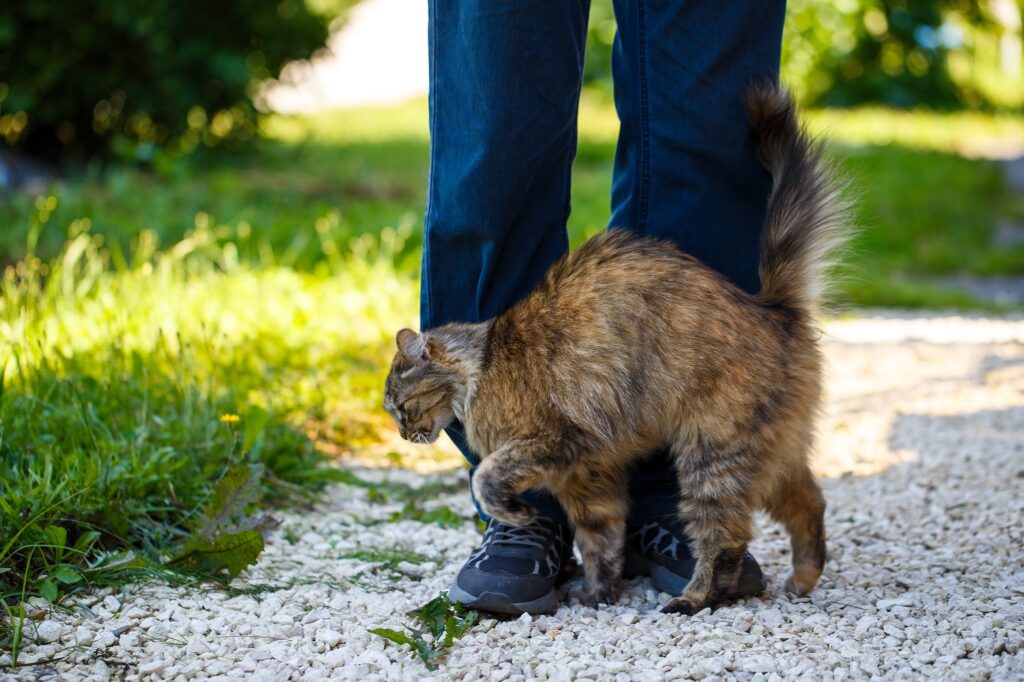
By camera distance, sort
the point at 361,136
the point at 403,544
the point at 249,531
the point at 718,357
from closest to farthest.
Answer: the point at 718,357
the point at 249,531
the point at 403,544
the point at 361,136

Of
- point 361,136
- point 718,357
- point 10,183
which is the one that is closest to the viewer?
point 718,357

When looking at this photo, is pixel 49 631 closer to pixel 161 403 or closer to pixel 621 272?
pixel 161 403

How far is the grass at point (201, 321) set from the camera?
243 cm

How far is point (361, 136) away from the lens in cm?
987

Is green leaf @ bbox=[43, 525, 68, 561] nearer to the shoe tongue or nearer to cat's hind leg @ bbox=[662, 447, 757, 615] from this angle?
the shoe tongue

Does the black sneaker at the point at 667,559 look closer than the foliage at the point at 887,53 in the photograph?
Yes

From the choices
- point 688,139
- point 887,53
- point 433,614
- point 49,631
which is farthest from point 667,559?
point 887,53

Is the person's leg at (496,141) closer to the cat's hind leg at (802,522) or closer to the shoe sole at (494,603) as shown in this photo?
the shoe sole at (494,603)

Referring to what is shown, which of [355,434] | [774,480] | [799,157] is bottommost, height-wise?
[355,434]

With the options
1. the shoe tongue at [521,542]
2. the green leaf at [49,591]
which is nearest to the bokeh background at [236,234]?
the green leaf at [49,591]

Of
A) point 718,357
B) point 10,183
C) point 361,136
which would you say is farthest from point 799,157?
point 361,136

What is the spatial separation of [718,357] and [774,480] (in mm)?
284

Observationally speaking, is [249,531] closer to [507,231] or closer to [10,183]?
[507,231]

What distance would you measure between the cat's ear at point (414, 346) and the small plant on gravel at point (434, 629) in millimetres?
508
